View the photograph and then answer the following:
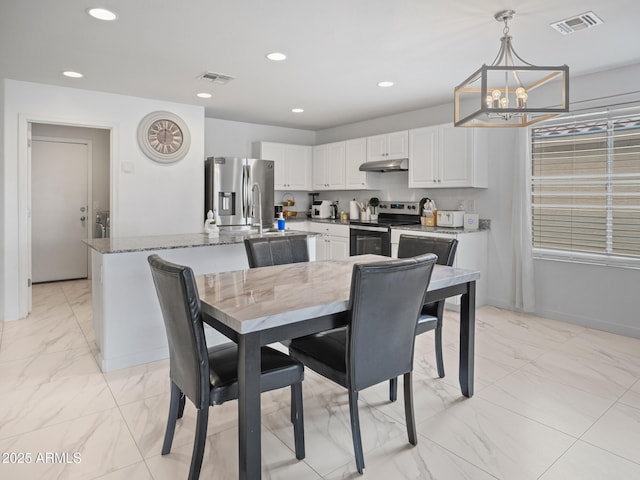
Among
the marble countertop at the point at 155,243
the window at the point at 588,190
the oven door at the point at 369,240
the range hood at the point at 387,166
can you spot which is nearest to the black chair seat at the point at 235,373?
the marble countertop at the point at 155,243

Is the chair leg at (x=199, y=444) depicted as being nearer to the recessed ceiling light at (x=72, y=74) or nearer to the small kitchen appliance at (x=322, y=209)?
the recessed ceiling light at (x=72, y=74)

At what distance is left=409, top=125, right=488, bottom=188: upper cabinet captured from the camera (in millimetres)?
4461

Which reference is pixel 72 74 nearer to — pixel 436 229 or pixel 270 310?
pixel 270 310

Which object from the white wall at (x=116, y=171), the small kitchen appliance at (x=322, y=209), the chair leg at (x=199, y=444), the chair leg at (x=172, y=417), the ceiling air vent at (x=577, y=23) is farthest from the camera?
the small kitchen appliance at (x=322, y=209)

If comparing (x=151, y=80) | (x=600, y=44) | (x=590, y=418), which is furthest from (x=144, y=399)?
(x=600, y=44)

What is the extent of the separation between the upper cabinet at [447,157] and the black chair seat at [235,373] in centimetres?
336

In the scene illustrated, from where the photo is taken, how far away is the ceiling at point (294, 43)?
2.51m

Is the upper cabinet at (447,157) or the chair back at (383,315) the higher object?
the upper cabinet at (447,157)

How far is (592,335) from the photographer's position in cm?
371

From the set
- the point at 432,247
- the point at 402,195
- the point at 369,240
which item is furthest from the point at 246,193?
the point at 432,247

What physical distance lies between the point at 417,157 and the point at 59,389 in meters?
4.11

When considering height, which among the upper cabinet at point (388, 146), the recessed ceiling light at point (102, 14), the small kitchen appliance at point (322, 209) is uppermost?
the recessed ceiling light at point (102, 14)

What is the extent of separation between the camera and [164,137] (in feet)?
15.9

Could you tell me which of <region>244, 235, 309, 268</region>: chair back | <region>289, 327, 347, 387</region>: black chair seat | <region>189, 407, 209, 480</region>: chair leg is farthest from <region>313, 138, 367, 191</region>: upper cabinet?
<region>189, 407, 209, 480</region>: chair leg
